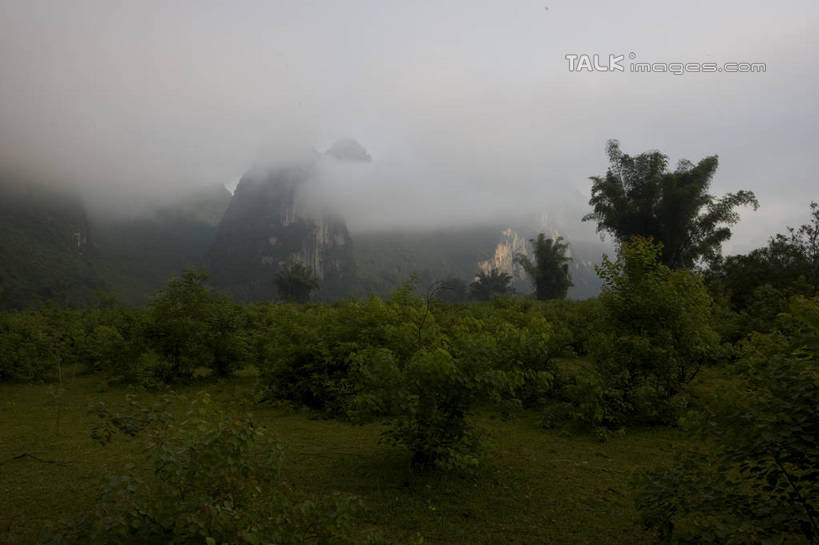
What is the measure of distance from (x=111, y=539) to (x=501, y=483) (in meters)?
4.71

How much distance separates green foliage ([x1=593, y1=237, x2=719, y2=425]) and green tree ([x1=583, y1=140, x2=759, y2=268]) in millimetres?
22152

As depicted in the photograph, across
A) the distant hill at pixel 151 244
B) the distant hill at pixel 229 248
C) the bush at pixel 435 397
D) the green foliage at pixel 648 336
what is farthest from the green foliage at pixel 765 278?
the distant hill at pixel 151 244

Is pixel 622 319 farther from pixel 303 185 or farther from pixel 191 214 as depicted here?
pixel 191 214

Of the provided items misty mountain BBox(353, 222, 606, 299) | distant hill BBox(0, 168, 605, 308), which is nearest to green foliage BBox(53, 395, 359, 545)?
distant hill BBox(0, 168, 605, 308)

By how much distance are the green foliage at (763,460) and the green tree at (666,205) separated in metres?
28.3

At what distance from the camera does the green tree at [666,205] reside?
97.7 ft

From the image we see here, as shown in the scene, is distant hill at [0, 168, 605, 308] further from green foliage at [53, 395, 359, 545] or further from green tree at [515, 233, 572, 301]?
green foliage at [53, 395, 359, 545]

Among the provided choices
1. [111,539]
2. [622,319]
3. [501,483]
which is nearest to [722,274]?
[622,319]

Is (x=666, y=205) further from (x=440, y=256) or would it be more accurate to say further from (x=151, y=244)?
(x=151, y=244)

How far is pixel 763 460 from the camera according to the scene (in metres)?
2.97

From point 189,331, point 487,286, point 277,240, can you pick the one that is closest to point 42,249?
point 277,240

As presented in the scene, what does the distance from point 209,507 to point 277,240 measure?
14059 cm

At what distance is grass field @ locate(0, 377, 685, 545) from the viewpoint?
15.8ft

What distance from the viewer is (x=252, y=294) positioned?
104m
